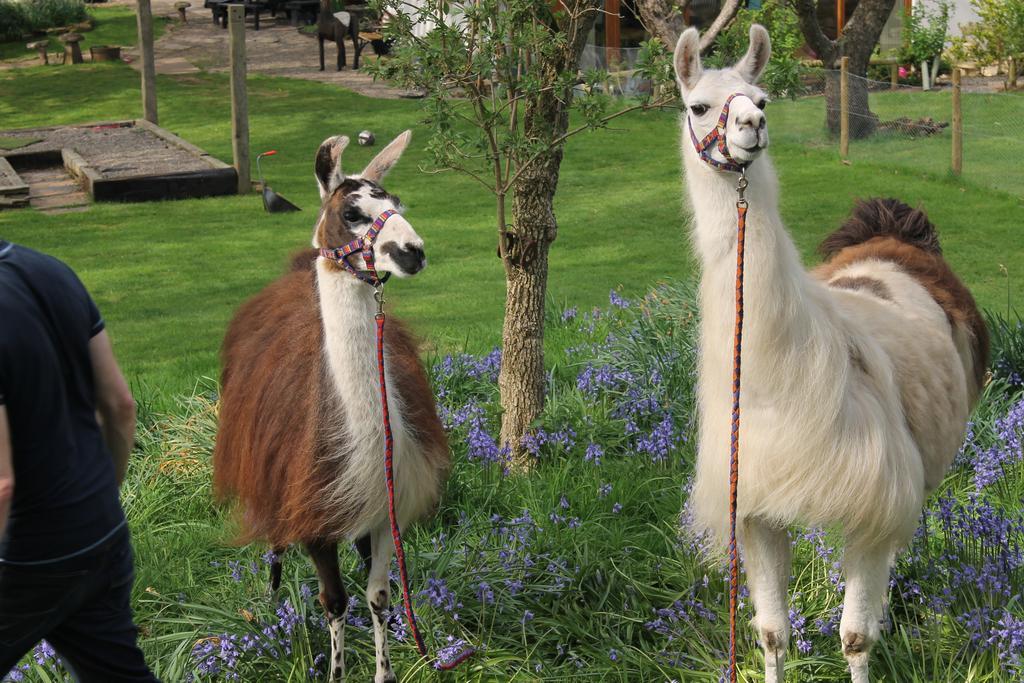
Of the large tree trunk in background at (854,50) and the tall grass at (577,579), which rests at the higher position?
the large tree trunk in background at (854,50)

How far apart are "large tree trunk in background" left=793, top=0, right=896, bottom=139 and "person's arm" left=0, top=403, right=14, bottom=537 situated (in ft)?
49.5

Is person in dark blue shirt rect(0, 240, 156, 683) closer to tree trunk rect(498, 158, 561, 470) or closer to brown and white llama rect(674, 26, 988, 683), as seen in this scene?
brown and white llama rect(674, 26, 988, 683)

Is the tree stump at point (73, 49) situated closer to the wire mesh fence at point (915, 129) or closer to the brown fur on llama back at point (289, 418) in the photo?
the wire mesh fence at point (915, 129)

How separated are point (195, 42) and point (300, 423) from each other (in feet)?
84.1

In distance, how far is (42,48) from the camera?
2531cm

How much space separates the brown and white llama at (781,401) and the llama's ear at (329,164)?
1.20m

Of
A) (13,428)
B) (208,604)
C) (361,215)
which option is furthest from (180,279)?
(13,428)

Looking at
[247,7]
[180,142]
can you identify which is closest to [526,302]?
[180,142]

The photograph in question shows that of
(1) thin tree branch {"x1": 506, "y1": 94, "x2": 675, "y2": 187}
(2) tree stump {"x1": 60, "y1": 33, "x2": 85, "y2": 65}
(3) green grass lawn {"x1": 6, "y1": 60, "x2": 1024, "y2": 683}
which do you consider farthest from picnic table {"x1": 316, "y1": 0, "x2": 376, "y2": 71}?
(1) thin tree branch {"x1": 506, "y1": 94, "x2": 675, "y2": 187}

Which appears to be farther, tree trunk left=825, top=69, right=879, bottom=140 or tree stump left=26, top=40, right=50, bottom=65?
tree stump left=26, top=40, right=50, bottom=65

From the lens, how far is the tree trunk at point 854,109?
16156mm

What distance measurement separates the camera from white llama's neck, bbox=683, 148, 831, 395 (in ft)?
11.3

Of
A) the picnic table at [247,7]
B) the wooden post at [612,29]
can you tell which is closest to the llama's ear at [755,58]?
the wooden post at [612,29]

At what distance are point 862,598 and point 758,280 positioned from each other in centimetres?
117
